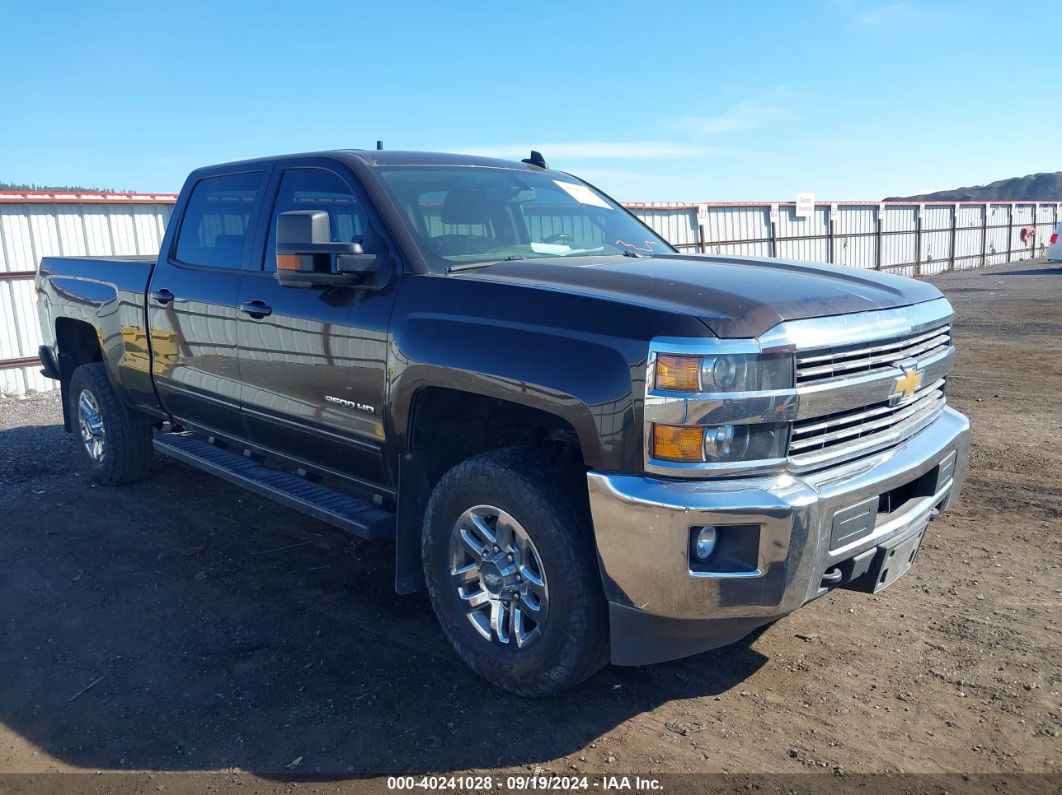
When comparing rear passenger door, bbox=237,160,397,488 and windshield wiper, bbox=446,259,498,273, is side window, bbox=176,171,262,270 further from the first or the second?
windshield wiper, bbox=446,259,498,273

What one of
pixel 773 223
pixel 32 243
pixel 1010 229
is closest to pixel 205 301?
pixel 32 243

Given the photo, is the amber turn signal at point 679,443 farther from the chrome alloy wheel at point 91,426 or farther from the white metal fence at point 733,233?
the white metal fence at point 733,233

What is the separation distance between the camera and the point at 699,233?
20.6 m

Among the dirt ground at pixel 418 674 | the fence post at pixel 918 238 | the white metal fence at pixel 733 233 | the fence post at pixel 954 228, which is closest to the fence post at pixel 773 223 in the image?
the white metal fence at pixel 733 233

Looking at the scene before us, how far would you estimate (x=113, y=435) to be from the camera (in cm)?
602

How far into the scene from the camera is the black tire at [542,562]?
2943mm

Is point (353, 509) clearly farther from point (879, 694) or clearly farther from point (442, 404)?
point (879, 694)

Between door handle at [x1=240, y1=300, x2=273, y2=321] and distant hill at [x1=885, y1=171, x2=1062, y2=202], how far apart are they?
8816 cm

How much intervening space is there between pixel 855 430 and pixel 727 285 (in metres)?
0.68

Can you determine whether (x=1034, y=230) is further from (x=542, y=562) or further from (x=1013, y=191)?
(x=1013, y=191)

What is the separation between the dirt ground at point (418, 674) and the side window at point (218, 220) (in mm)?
1692

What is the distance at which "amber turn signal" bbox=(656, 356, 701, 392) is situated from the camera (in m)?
2.66

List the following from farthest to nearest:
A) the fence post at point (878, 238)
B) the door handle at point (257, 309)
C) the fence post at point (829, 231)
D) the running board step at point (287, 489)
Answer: the fence post at point (878, 238) → the fence post at point (829, 231) → the door handle at point (257, 309) → the running board step at point (287, 489)

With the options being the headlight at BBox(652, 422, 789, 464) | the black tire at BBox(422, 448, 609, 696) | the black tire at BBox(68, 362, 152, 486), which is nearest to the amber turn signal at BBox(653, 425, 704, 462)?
the headlight at BBox(652, 422, 789, 464)
